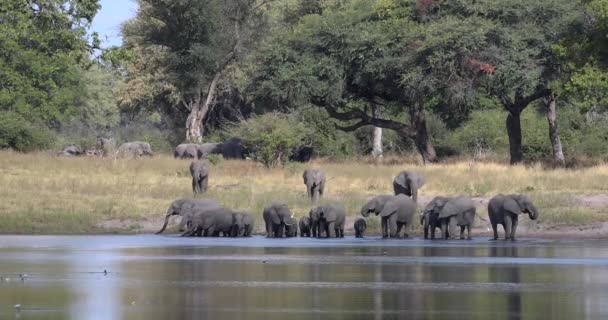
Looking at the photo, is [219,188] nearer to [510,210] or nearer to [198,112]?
[510,210]

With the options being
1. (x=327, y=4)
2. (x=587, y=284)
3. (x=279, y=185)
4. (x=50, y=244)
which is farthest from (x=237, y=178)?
(x=327, y=4)

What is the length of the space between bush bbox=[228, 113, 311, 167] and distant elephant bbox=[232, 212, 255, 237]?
14.4 m

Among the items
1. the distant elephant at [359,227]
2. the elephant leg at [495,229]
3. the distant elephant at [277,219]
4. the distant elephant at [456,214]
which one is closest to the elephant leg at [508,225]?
the elephant leg at [495,229]

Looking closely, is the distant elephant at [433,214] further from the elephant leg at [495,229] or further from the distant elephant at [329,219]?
the distant elephant at [329,219]

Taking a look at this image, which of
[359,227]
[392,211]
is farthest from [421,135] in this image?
[392,211]

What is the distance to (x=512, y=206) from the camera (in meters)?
34.7

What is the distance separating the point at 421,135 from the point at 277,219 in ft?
74.2

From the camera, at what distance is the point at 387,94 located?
5869 cm

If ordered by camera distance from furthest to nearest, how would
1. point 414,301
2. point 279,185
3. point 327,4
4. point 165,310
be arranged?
point 327,4
point 279,185
point 414,301
point 165,310

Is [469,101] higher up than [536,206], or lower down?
higher up

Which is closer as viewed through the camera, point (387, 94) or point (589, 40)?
point (589, 40)

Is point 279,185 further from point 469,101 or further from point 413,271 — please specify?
point 413,271

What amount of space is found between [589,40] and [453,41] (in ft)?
16.8

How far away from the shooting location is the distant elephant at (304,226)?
36891 millimetres
